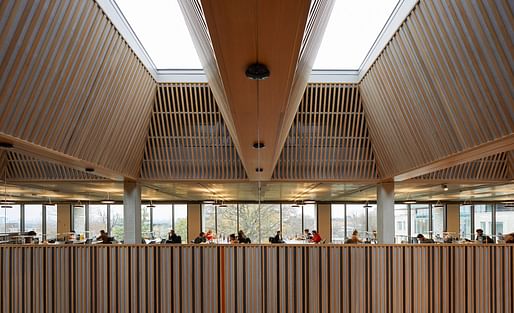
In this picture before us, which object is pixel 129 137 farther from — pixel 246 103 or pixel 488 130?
pixel 488 130

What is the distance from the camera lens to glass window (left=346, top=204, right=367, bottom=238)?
2181 cm

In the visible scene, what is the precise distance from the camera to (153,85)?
312 inches

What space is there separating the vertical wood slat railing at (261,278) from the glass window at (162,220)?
51.0 ft

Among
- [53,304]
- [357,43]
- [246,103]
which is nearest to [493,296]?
[357,43]

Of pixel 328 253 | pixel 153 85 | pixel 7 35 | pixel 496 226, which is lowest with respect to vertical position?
pixel 496 226

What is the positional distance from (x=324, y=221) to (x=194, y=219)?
6698 mm

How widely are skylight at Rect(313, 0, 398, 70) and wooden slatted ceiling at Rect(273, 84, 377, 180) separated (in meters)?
0.71

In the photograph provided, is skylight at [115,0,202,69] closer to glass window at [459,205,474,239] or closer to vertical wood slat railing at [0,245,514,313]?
vertical wood slat railing at [0,245,514,313]

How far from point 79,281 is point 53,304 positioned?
21.7 inches

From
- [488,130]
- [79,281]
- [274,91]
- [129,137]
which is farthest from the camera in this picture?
[129,137]

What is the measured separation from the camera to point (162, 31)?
6.38 m

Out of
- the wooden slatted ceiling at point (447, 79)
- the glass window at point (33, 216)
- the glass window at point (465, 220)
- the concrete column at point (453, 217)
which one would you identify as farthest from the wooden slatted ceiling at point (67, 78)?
the glass window at point (465, 220)

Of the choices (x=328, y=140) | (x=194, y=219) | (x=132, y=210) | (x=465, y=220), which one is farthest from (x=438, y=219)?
(x=132, y=210)

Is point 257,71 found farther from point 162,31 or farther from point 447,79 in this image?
point 162,31
